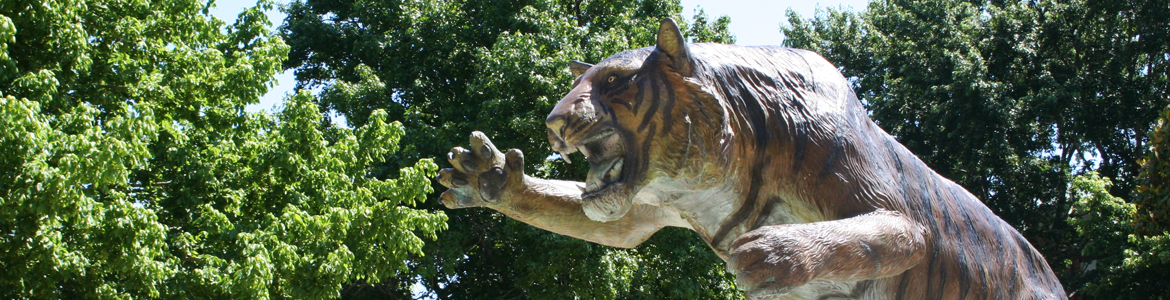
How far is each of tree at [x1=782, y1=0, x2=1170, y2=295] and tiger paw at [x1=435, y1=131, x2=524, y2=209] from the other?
19966 millimetres

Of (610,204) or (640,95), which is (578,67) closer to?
(640,95)

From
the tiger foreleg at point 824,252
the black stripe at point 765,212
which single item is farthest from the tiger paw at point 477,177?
the tiger foreleg at point 824,252

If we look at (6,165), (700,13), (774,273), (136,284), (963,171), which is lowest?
(774,273)

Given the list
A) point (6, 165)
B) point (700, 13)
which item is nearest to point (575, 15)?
point (700, 13)

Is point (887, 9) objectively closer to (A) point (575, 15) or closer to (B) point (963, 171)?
(B) point (963, 171)

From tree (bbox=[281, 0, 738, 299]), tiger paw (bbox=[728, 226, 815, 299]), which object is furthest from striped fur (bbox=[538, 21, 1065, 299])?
tree (bbox=[281, 0, 738, 299])

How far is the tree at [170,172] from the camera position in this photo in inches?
379

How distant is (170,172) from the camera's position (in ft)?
42.6

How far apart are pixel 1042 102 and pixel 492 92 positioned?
1220 cm

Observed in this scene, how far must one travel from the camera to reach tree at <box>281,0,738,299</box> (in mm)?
17109

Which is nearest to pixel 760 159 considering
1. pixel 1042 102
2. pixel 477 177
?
pixel 477 177

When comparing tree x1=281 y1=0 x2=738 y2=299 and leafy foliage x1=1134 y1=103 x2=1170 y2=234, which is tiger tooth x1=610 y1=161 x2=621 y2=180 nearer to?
tree x1=281 y1=0 x2=738 y2=299

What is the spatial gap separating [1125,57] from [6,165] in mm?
21782

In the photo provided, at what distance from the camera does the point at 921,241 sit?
333 cm
